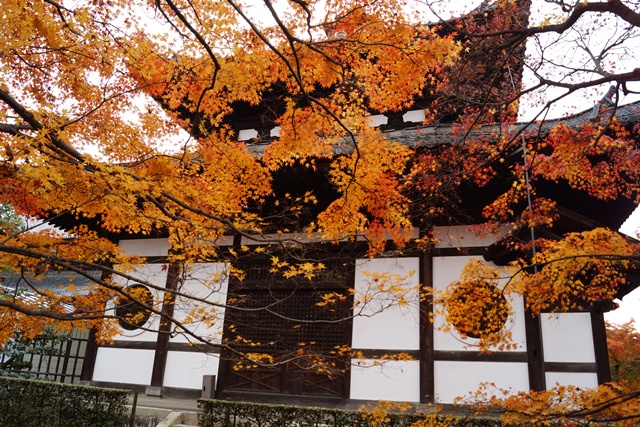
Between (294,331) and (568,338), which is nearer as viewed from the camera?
(568,338)

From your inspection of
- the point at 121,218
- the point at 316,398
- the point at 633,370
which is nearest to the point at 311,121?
the point at 121,218

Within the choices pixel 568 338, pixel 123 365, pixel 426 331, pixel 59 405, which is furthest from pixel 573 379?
pixel 59 405

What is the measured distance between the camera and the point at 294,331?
376 inches

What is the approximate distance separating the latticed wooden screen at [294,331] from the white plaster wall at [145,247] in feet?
6.87

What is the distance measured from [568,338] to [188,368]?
23.3ft

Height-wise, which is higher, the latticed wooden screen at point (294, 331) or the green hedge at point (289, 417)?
the latticed wooden screen at point (294, 331)

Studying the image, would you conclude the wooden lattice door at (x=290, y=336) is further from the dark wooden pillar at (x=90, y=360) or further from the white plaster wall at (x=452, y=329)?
the dark wooden pillar at (x=90, y=360)

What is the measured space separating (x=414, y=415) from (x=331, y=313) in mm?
2711

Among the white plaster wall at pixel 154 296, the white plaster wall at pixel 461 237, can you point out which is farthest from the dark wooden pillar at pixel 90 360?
the white plaster wall at pixel 461 237

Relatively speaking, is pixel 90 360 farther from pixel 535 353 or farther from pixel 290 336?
pixel 535 353

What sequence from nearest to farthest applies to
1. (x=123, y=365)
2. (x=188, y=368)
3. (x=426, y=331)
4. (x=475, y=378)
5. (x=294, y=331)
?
(x=475, y=378), (x=426, y=331), (x=294, y=331), (x=188, y=368), (x=123, y=365)

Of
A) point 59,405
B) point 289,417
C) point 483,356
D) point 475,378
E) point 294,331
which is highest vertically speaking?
point 294,331

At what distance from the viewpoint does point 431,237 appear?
29.5 ft

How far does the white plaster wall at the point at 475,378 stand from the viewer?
26.2 feet
